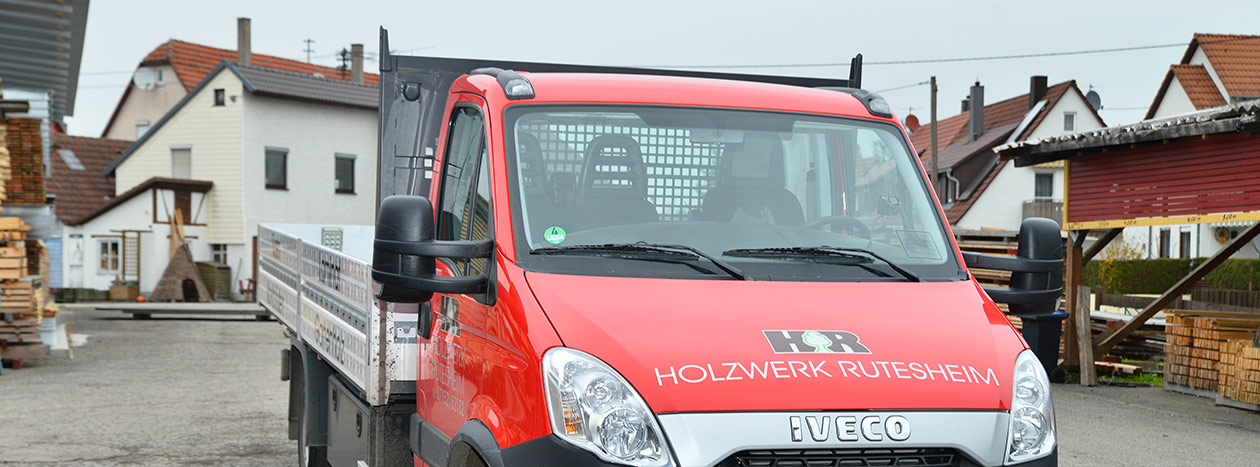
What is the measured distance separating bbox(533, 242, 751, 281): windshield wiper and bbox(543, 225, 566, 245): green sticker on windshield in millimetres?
56

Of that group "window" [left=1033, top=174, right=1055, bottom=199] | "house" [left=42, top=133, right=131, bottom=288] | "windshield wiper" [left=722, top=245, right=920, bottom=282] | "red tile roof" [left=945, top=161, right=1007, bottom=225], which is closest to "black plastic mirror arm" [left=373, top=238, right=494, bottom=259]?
"windshield wiper" [left=722, top=245, right=920, bottom=282]

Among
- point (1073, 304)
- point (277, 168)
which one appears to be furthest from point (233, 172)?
point (1073, 304)

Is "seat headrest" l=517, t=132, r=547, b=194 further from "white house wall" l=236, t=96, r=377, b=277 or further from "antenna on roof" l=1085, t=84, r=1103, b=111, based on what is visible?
"antenna on roof" l=1085, t=84, r=1103, b=111

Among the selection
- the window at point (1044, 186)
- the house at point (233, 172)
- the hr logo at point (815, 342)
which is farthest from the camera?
the window at point (1044, 186)

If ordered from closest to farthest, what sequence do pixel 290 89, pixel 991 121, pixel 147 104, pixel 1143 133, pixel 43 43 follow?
pixel 1143 133 → pixel 43 43 → pixel 290 89 → pixel 147 104 → pixel 991 121

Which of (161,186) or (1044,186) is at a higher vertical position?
(1044,186)

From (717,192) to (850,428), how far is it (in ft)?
4.57

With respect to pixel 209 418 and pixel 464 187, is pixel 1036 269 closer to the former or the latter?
pixel 464 187

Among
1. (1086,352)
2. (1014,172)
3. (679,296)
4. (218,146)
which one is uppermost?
(218,146)

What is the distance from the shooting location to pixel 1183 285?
52.3ft

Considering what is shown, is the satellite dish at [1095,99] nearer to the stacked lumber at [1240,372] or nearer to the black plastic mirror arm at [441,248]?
the stacked lumber at [1240,372]

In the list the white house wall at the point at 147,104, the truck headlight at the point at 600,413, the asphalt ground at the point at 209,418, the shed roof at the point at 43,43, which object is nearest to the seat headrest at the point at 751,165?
the truck headlight at the point at 600,413

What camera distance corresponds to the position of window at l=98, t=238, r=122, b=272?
146 ft

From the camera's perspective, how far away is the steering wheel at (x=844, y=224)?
4.90 metres
